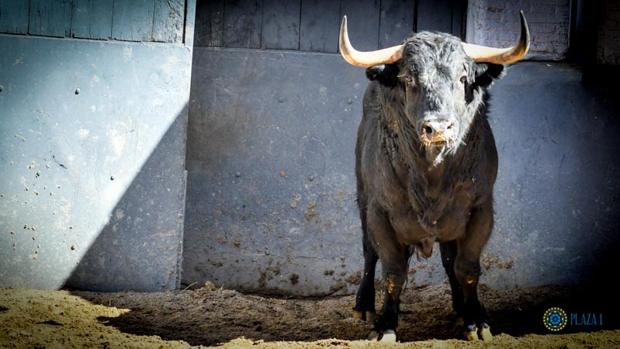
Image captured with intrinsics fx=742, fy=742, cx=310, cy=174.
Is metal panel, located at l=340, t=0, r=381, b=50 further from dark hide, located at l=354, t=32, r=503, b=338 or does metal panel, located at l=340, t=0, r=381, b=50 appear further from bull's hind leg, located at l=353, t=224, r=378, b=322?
bull's hind leg, located at l=353, t=224, r=378, b=322

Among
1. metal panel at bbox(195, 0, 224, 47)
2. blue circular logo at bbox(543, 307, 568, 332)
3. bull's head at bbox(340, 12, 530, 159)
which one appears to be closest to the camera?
bull's head at bbox(340, 12, 530, 159)

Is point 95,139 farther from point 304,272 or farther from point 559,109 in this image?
point 559,109

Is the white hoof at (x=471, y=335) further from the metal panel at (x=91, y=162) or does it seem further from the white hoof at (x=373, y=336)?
the metal panel at (x=91, y=162)

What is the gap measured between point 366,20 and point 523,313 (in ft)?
9.32

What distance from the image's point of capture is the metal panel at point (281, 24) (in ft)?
21.2

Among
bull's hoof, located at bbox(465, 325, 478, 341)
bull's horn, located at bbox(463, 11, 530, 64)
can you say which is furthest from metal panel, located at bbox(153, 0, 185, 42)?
bull's hoof, located at bbox(465, 325, 478, 341)

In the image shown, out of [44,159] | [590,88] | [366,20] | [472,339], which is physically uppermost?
[366,20]

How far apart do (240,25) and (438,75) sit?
2.71 metres

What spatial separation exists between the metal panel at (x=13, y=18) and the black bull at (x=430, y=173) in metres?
2.80

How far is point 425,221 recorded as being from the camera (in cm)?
450

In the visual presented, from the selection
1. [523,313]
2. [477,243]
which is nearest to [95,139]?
[477,243]

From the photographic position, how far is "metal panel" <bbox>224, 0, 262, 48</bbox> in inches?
254

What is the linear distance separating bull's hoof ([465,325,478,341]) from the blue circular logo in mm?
540

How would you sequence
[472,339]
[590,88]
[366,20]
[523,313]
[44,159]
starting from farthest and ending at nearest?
[366,20] < [590,88] < [44,159] < [523,313] < [472,339]
